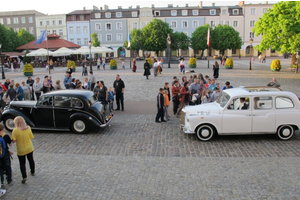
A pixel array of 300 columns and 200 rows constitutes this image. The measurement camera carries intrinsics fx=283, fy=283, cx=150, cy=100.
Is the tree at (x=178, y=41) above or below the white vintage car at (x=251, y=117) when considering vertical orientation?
above

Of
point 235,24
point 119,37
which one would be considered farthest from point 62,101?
point 235,24

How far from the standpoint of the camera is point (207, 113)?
9203mm

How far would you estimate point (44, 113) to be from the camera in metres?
10.3

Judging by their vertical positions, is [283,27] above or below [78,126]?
→ above

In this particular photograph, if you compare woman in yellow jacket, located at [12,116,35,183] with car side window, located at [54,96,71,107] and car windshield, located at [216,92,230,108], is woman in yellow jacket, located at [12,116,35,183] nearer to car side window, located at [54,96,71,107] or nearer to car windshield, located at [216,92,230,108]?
car side window, located at [54,96,71,107]

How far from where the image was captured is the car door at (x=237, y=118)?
906 cm

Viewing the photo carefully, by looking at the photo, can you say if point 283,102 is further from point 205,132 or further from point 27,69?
point 27,69

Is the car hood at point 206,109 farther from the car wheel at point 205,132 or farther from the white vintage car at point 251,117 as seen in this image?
the car wheel at point 205,132

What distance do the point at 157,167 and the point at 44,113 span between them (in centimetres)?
520

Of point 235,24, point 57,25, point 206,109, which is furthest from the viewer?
point 57,25

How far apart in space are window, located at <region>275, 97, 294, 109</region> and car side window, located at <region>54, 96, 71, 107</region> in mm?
7148

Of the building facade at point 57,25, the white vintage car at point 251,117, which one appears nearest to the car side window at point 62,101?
the white vintage car at point 251,117

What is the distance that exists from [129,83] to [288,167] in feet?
55.2

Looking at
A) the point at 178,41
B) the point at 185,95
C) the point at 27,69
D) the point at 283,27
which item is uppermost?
the point at 178,41
